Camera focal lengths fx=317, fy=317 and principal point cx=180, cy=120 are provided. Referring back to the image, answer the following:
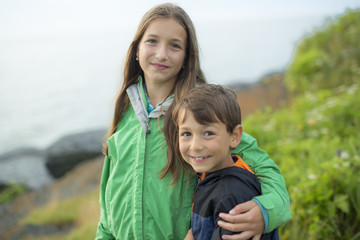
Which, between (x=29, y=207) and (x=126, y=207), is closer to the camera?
(x=126, y=207)

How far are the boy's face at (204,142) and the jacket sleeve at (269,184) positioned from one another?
0.22 m

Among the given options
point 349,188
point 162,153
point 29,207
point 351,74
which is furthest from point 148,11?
point 29,207

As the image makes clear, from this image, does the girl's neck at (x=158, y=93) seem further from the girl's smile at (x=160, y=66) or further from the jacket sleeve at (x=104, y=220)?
the jacket sleeve at (x=104, y=220)

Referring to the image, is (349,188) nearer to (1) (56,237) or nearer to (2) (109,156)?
(2) (109,156)

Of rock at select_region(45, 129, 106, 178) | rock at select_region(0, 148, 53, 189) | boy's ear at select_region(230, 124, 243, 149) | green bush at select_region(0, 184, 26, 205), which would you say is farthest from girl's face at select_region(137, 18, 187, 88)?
rock at select_region(0, 148, 53, 189)

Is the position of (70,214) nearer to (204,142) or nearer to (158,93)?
(158,93)

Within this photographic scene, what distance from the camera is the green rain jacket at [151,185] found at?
5.31 ft

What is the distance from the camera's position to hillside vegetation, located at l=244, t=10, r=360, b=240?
248cm

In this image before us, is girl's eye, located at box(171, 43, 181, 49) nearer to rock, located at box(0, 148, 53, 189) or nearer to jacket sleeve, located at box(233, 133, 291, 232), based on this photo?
jacket sleeve, located at box(233, 133, 291, 232)

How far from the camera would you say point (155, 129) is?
1.72 metres

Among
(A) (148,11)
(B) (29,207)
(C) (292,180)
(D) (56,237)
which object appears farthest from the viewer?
(B) (29,207)

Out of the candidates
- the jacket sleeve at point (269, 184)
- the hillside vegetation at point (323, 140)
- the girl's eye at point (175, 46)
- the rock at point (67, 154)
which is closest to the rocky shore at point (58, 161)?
the rock at point (67, 154)

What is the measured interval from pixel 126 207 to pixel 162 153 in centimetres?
35

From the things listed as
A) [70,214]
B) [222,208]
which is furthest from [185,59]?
[70,214]
